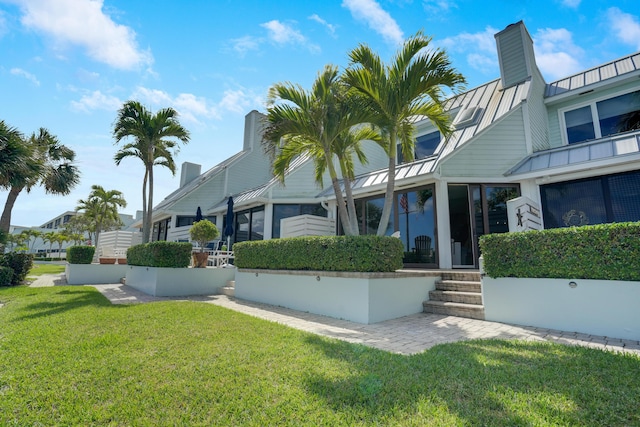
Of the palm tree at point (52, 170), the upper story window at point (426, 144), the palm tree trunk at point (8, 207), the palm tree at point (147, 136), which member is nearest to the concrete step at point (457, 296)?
the upper story window at point (426, 144)

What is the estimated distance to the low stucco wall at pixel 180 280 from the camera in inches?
382

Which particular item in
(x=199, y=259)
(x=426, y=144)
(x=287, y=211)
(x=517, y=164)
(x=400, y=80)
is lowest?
(x=199, y=259)

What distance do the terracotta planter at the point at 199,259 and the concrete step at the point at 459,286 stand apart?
775 centimetres

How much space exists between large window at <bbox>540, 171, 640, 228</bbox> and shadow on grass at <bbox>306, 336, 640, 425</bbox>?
18.6 feet

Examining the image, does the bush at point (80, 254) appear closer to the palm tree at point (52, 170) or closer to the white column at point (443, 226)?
the palm tree at point (52, 170)

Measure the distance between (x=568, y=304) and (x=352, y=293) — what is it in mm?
3632

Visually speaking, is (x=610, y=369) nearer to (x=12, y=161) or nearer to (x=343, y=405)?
(x=343, y=405)

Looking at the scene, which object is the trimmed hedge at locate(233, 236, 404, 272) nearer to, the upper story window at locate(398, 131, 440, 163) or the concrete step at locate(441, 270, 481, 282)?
the concrete step at locate(441, 270, 481, 282)

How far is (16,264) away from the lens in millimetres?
12375

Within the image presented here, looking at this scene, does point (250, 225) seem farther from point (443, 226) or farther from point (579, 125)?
point (579, 125)

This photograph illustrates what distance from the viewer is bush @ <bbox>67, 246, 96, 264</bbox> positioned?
13.5 meters

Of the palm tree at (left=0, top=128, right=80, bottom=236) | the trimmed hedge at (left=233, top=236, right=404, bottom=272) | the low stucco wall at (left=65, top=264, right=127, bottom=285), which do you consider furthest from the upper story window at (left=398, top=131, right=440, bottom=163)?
the palm tree at (left=0, top=128, right=80, bottom=236)

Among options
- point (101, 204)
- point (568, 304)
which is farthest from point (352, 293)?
point (101, 204)

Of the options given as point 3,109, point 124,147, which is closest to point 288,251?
point 124,147
